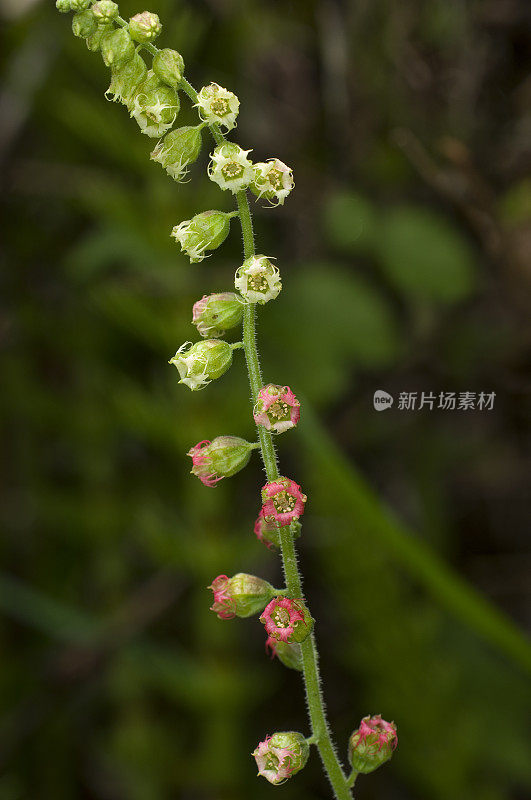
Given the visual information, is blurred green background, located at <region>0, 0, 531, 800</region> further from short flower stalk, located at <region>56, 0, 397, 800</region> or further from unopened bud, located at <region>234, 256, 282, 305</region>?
unopened bud, located at <region>234, 256, 282, 305</region>

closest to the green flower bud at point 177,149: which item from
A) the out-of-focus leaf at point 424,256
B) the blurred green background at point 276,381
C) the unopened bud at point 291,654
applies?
the unopened bud at point 291,654

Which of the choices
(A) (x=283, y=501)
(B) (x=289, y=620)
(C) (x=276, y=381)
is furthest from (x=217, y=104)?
(C) (x=276, y=381)

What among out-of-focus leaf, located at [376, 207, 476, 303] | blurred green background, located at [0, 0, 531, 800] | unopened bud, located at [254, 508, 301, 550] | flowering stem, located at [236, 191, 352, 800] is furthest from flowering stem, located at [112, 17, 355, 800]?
out-of-focus leaf, located at [376, 207, 476, 303]

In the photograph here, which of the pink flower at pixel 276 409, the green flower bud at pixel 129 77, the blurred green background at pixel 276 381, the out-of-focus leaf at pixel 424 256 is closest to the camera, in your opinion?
the pink flower at pixel 276 409

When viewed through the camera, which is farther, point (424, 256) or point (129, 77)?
point (424, 256)

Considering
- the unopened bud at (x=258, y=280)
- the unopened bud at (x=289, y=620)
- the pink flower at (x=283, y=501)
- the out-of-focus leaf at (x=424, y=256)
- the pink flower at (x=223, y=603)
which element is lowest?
the unopened bud at (x=289, y=620)

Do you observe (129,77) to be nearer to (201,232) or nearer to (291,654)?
(201,232)

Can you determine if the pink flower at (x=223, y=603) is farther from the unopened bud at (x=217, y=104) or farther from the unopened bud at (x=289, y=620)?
the unopened bud at (x=217, y=104)

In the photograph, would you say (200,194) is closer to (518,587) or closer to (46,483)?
(46,483)
